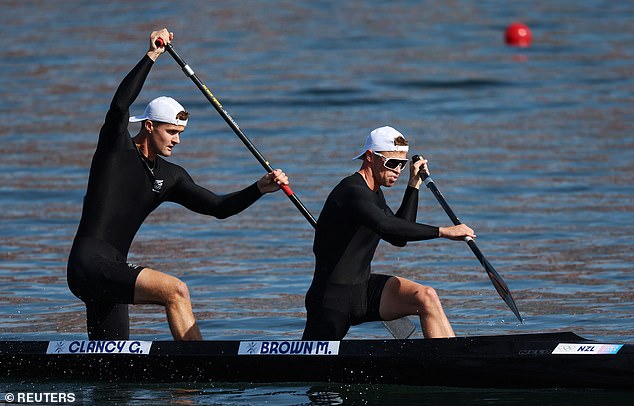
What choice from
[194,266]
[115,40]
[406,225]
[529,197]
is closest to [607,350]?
[406,225]

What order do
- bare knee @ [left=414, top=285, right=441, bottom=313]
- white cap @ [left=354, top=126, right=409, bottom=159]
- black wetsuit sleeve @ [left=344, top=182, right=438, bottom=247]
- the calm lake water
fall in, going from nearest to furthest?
black wetsuit sleeve @ [left=344, top=182, right=438, bottom=247] → bare knee @ [left=414, top=285, right=441, bottom=313] → white cap @ [left=354, top=126, right=409, bottom=159] → the calm lake water

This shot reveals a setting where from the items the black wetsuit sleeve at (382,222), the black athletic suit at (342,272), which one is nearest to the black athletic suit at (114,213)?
the black athletic suit at (342,272)

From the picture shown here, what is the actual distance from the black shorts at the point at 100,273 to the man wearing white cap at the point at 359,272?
1.42 meters

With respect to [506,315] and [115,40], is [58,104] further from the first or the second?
[506,315]

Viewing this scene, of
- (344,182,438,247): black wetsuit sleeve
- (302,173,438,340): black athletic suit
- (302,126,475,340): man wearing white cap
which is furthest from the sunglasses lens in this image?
(344,182,438,247): black wetsuit sleeve

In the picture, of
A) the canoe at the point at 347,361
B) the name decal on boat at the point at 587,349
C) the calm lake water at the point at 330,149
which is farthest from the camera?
the calm lake water at the point at 330,149

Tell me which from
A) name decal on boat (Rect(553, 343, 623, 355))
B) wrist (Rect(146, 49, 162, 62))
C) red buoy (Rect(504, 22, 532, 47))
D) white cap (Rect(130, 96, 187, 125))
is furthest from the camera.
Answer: red buoy (Rect(504, 22, 532, 47))

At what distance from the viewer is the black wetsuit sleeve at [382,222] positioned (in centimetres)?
1068

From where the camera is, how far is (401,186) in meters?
22.1

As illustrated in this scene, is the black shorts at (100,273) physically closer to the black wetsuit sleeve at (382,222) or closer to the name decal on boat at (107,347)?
the name decal on boat at (107,347)

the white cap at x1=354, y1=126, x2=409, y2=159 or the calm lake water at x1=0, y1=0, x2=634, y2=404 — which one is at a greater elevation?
the white cap at x1=354, y1=126, x2=409, y2=159

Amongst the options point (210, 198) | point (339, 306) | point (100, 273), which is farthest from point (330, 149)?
point (100, 273)

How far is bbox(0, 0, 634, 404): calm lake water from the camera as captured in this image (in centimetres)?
1455

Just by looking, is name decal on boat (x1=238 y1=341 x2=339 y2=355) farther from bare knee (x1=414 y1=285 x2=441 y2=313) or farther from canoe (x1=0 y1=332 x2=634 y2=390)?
bare knee (x1=414 y1=285 x2=441 y2=313)
